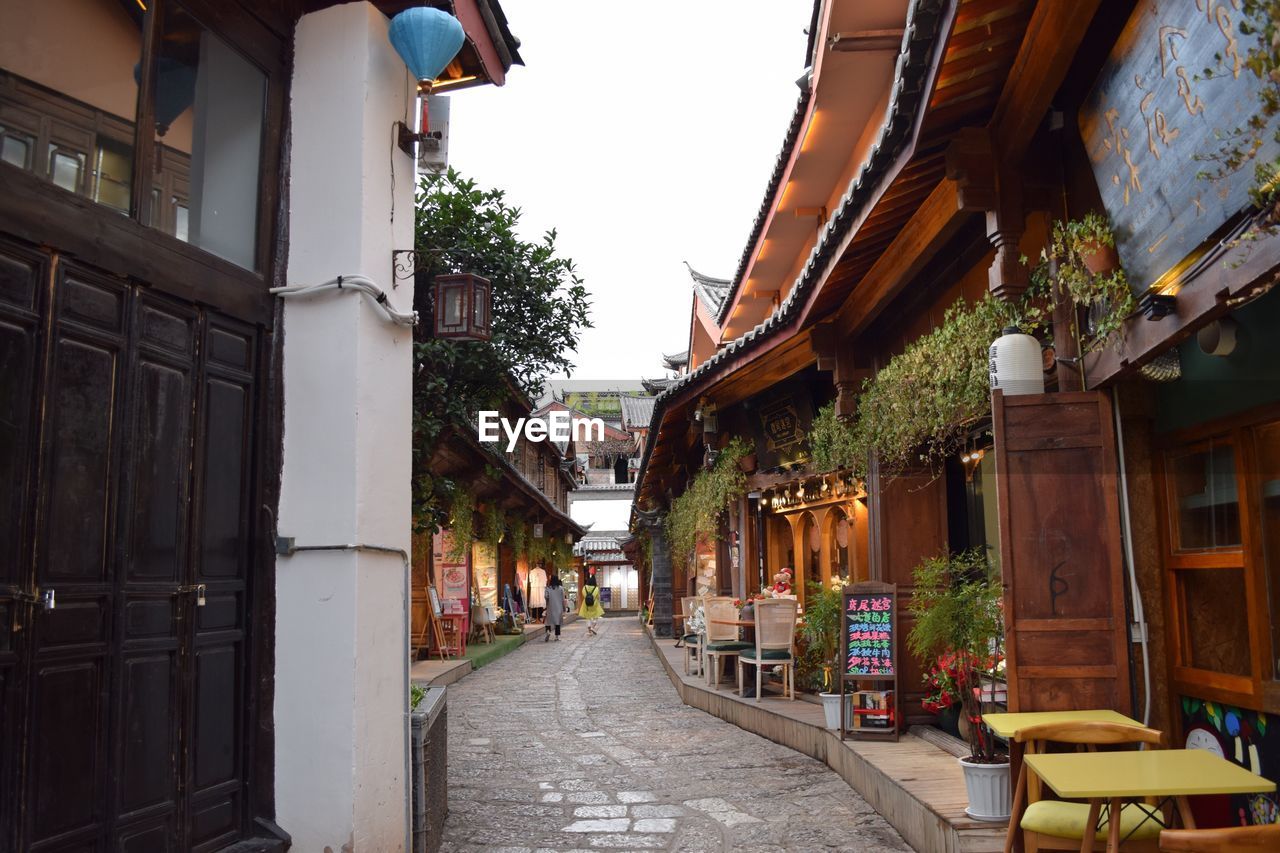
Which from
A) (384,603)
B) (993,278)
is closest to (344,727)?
(384,603)

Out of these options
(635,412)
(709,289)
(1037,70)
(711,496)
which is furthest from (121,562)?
(635,412)

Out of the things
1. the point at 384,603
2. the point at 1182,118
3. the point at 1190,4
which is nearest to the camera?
the point at 1190,4

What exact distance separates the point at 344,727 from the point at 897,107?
3.93 metres

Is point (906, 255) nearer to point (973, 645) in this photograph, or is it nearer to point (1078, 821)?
point (973, 645)

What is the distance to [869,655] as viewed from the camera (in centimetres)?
796

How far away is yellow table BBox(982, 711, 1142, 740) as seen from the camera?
14.5ft

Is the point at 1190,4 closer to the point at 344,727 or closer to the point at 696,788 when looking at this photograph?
the point at 344,727

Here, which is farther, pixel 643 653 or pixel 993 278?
pixel 643 653

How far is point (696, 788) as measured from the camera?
7469 millimetres

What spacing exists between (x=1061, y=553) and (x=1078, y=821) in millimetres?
1318

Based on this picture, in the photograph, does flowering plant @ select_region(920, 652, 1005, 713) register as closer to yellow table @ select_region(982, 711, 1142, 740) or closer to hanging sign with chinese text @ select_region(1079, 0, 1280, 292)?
yellow table @ select_region(982, 711, 1142, 740)

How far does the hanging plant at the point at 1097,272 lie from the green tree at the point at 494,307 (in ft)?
16.4

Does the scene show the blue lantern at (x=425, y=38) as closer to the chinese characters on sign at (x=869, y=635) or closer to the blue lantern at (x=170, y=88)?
the blue lantern at (x=170, y=88)

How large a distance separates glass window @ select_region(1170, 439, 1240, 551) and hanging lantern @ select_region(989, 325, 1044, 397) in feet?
2.63
